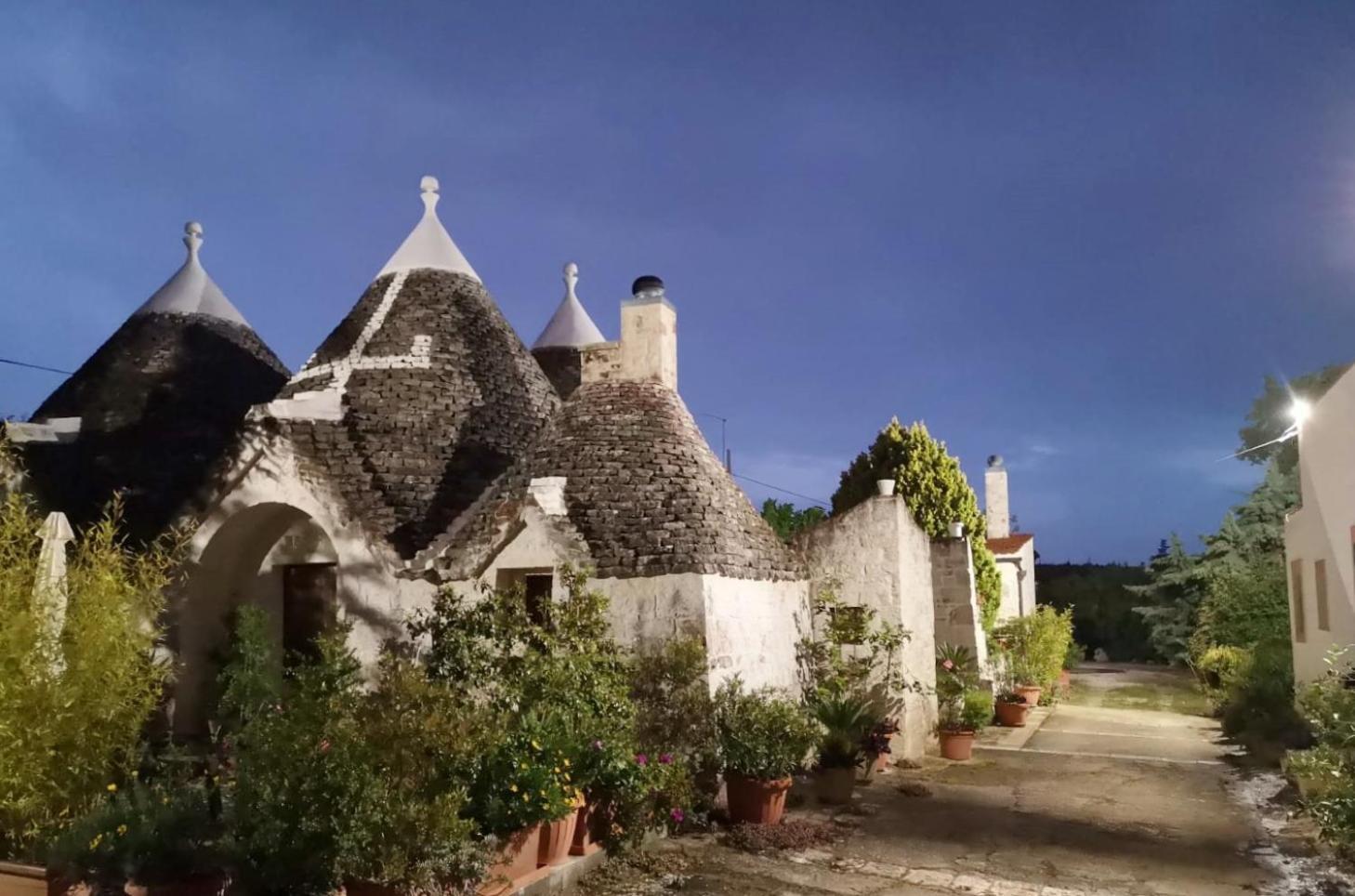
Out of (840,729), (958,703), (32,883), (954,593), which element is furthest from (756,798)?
(954,593)

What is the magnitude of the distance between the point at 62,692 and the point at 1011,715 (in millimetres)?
14070

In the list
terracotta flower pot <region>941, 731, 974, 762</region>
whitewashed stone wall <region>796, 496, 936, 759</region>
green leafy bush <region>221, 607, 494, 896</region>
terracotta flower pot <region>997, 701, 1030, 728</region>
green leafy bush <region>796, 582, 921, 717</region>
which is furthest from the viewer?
terracotta flower pot <region>997, 701, 1030, 728</region>

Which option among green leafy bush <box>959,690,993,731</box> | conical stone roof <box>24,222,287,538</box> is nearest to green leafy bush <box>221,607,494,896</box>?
conical stone roof <box>24,222,287,538</box>

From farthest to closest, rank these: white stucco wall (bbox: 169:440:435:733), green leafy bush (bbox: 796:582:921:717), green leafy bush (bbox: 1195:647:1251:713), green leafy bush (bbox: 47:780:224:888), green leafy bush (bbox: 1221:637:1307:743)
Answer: green leafy bush (bbox: 1195:647:1251:713) < green leafy bush (bbox: 1221:637:1307:743) < green leafy bush (bbox: 796:582:921:717) < white stucco wall (bbox: 169:440:435:733) < green leafy bush (bbox: 47:780:224:888)

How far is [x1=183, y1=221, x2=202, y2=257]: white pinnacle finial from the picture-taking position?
16250 millimetres

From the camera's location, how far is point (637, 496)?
10.2 meters

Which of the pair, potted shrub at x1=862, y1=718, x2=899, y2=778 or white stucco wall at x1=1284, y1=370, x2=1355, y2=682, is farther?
white stucco wall at x1=1284, y1=370, x2=1355, y2=682

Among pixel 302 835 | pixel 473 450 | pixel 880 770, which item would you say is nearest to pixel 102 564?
pixel 302 835

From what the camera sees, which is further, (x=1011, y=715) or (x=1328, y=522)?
(x=1011, y=715)

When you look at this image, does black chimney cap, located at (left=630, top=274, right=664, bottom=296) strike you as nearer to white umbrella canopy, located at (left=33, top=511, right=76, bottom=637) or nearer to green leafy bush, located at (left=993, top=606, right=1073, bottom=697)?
white umbrella canopy, located at (left=33, top=511, right=76, bottom=637)

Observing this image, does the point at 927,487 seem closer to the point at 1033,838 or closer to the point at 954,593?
the point at 954,593

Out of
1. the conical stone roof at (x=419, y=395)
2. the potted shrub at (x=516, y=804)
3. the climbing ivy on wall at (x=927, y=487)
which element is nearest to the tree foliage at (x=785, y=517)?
the climbing ivy on wall at (x=927, y=487)

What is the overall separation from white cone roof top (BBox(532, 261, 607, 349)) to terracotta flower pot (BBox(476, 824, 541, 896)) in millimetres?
12185

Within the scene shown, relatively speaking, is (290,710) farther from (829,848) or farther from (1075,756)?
(1075,756)
